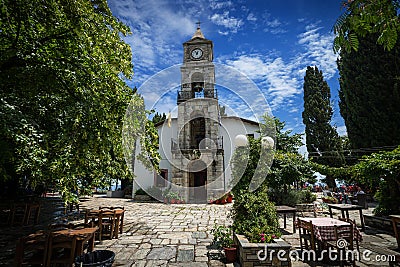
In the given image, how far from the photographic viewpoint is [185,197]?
1303 centimetres

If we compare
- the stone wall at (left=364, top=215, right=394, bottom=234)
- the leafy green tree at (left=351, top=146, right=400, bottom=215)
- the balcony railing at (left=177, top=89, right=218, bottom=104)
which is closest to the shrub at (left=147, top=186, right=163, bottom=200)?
the balcony railing at (left=177, top=89, right=218, bottom=104)

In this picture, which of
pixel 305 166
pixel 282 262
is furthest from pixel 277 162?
pixel 282 262

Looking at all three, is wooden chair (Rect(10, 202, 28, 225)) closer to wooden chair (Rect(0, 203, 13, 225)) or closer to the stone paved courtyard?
wooden chair (Rect(0, 203, 13, 225))

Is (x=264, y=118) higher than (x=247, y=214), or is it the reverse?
(x=264, y=118)

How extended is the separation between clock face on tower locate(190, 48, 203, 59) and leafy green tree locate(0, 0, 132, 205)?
10.8 meters

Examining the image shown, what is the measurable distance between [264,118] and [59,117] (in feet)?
38.0

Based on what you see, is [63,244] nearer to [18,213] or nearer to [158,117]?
[18,213]

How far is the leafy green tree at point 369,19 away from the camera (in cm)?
154

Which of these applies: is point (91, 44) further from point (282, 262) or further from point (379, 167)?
point (379, 167)

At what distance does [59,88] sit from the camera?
430cm

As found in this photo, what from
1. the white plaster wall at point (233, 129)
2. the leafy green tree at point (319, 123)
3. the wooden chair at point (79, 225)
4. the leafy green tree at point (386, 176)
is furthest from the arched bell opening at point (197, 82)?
the wooden chair at point (79, 225)

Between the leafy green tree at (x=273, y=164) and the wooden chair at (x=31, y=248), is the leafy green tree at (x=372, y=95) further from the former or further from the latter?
the wooden chair at (x=31, y=248)

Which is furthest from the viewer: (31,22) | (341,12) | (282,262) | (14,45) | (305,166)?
(305,166)

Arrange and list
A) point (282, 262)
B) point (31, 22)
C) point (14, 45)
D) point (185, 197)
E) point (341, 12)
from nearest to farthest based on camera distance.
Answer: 1. point (341, 12)
2. point (282, 262)
3. point (14, 45)
4. point (31, 22)
5. point (185, 197)
